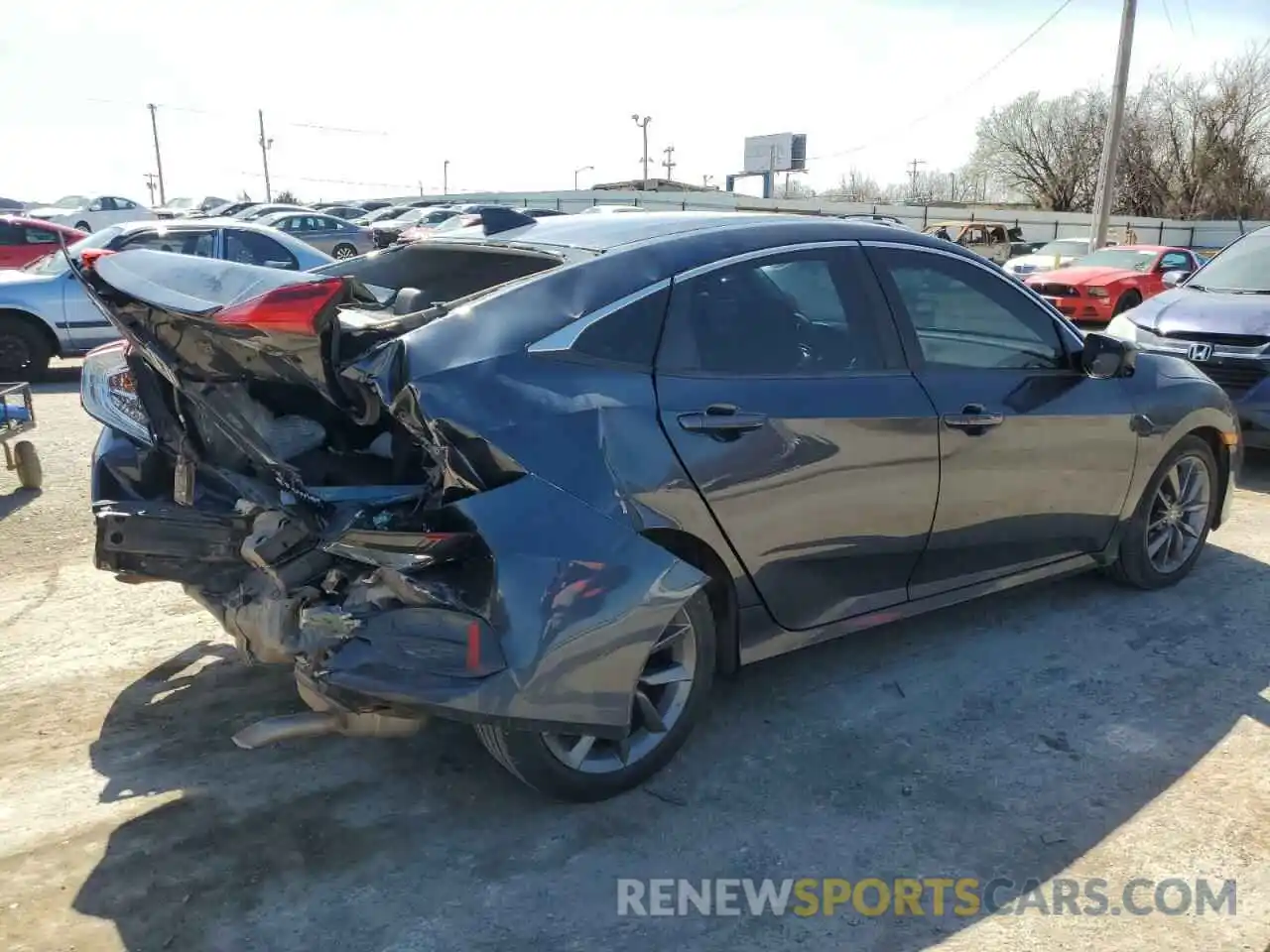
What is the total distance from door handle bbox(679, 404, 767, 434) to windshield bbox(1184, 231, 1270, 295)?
6217 millimetres

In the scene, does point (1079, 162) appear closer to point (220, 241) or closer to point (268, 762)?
point (220, 241)

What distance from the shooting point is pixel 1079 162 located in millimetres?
54031

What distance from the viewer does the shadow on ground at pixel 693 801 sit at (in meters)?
2.67

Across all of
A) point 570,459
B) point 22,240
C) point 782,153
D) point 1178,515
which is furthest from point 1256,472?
point 782,153

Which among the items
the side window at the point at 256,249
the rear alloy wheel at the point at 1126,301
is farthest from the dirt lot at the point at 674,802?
the rear alloy wheel at the point at 1126,301

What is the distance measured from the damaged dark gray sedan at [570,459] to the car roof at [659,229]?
0.02 metres

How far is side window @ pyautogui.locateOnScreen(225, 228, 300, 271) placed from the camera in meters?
10.6

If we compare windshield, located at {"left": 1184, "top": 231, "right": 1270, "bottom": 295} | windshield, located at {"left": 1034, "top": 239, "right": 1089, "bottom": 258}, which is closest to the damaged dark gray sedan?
windshield, located at {"left": 1184, "top": 231, "right": 1270, "bottom": 295}

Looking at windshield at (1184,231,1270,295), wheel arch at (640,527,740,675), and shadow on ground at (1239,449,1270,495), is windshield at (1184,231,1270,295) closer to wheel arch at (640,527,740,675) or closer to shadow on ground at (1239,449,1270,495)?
shadow on ground at (1239,449,1270,495)

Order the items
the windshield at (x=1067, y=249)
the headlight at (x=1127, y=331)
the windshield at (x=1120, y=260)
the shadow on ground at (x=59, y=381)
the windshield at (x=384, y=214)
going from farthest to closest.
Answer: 1. the windshield at (x=384, y=214)
2. the windshield at (x=1067, y=249)
3. the windshield at (x=1120, y=260)
4. the shadow on ground at (x=59, y=381)
5. the headlight at (x=1127, y=331)

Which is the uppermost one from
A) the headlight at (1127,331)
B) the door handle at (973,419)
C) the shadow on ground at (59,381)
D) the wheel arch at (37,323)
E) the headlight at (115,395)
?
the headlight at (115,395)

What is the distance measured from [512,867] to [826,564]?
1.43 meters

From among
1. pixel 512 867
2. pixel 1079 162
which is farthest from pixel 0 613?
pixel 1079 162

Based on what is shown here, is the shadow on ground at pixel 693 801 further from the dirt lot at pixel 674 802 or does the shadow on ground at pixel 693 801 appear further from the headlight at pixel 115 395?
the headlight at pixel 115 395
